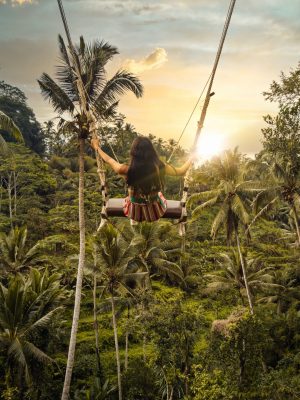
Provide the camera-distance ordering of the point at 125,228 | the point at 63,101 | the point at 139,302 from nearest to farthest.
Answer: the point at 63,101
the point at 139,302
the point at 125,228

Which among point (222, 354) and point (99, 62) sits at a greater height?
point (99, 62)

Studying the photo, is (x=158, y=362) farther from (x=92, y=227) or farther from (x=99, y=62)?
(x=92, y=227)

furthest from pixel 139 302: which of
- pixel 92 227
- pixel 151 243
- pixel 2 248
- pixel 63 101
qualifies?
pixel 63 101

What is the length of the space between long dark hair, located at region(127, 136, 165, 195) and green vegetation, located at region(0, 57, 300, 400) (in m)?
1.41

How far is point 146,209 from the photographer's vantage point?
13.7 feet

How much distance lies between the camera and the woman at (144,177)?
3.47m

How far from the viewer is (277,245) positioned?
108 feet

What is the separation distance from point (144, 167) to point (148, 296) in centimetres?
1499

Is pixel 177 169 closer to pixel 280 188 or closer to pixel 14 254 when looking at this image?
pixel 280 188

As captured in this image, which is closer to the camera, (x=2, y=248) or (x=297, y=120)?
(x=297, y=120)

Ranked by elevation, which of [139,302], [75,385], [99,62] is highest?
[99,62]

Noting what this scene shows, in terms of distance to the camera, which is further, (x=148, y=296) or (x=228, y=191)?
(x=228, y=191)

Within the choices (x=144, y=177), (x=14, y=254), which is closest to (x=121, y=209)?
(x=144, y=177)

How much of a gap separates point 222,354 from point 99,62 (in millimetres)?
11438
